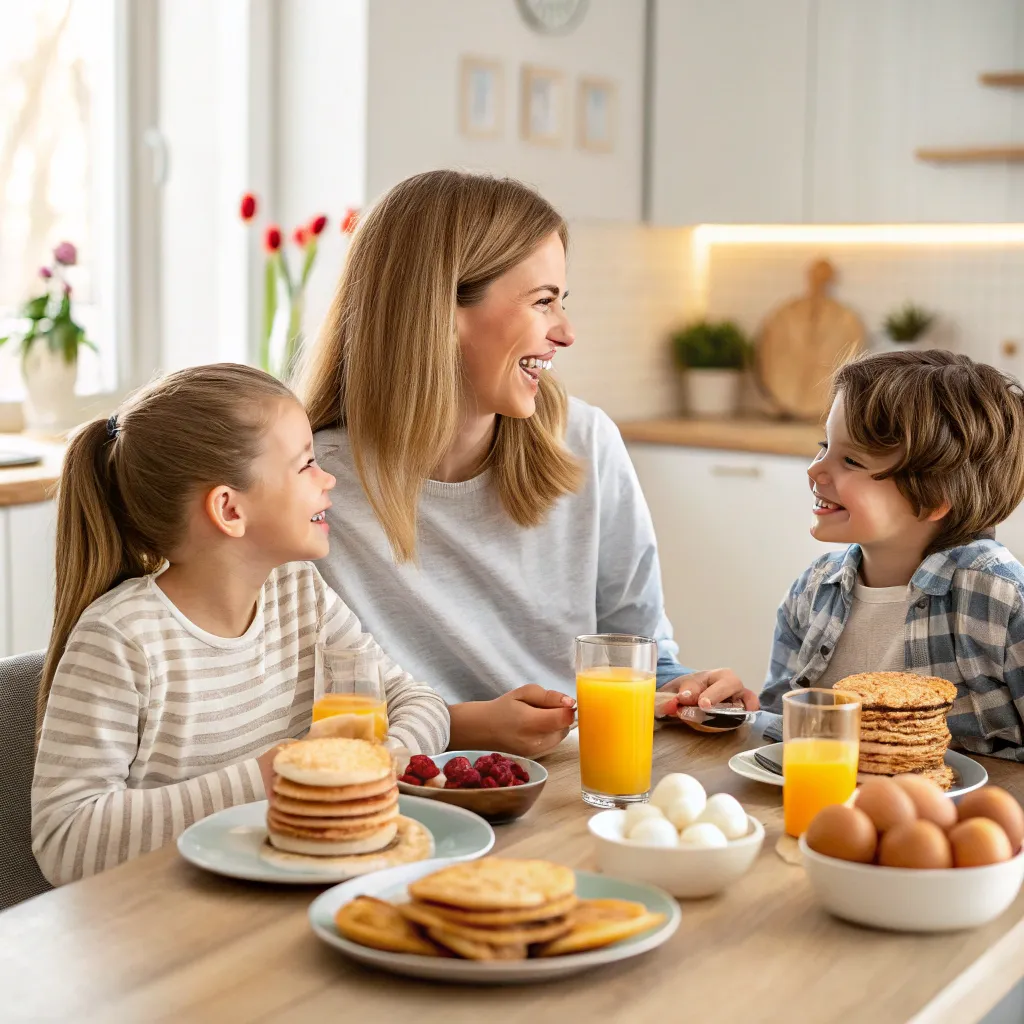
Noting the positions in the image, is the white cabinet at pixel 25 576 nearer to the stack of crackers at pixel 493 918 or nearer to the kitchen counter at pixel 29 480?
the kitchen counter at pixel 29 480

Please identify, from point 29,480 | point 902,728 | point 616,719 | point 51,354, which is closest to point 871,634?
point 902,728

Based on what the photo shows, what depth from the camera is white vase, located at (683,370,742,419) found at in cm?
474

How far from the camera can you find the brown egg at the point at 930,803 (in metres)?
1.09

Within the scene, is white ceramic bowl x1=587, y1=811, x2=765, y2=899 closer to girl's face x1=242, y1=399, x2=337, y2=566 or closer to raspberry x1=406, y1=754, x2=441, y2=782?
raspberry x1=406, y1=754, x2=441, y2=782

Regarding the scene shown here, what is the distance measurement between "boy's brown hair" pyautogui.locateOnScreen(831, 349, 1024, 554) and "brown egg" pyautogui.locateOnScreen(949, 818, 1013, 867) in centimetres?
74

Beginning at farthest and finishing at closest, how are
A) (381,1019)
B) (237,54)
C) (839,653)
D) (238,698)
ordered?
1. (237,54)
2. (839,653)
3. (238,698)
4. (381,1019)

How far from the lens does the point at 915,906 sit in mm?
1063

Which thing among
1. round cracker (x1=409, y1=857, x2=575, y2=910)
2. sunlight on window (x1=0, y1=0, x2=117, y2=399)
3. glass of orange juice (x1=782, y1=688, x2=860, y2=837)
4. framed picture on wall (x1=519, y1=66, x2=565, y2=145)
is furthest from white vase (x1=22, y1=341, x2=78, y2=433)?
round cracker (x1=409, y1=857, x2=575, y2=910)

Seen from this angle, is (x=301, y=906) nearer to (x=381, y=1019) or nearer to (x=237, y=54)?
(x=381, y=1019)

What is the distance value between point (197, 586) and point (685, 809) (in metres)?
0.68

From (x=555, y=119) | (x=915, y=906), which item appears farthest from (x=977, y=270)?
(x=915, y=906)

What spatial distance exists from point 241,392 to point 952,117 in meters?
3.12

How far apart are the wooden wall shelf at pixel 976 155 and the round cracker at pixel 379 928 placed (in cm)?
353

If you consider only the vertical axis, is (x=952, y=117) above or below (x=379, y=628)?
above
